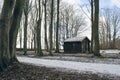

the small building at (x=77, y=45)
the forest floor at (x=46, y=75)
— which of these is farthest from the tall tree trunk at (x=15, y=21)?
the small building at (x=77, y=45)

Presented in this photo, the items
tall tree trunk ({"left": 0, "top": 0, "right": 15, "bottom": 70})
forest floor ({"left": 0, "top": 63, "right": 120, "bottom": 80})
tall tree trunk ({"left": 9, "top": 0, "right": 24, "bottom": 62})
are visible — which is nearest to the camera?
forest floor ({"left": 0, "top": 63, "right": 120, "bottom": 80})

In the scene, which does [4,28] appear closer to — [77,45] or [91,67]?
[91,67]

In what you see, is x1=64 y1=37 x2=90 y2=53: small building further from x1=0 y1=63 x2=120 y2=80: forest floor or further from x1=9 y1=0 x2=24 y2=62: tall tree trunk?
x1=0 y1=63 x2=120 y2=80: forest floor

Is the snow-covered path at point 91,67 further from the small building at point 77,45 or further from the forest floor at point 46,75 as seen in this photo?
the small building at point 77,45

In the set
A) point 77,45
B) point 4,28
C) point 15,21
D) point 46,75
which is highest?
point 15,21

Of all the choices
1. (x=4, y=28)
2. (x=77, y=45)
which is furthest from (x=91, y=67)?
(x=77, y=45)

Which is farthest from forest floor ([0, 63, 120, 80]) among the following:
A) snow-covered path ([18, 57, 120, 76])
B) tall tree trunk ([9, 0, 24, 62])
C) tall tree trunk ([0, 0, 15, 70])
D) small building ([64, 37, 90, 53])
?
small building ([64, 37, 90, 53])

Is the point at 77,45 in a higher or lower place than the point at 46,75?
higher

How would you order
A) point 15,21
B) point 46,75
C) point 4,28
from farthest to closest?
point 15,21
point 4,28
point 46,75

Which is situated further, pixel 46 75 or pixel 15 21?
pixel 15 21

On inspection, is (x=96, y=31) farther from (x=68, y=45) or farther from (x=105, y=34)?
(x=105, y=34)

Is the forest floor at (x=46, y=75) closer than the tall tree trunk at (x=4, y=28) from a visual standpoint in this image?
Yes

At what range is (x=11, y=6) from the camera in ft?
46.7

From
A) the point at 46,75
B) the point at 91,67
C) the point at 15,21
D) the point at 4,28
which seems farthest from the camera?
the point at 15,21
